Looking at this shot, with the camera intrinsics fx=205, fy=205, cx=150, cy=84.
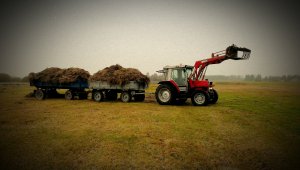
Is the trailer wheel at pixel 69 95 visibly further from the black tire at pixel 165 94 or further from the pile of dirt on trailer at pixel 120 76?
the black tire at pixel 165 94

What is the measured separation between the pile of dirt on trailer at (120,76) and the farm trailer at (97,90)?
0.95 feet

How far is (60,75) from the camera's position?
18.8 m

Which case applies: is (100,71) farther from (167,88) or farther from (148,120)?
(148,120)

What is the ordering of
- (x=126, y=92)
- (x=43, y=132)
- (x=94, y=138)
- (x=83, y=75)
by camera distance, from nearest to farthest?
1. (x=94, y=138)
2. (x=43, y=132)
3. (x=126, y=92)
4. (x=83, y=75)

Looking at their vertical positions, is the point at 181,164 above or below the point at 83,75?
below

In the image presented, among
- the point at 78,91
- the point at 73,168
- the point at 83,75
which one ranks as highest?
the point at 83,75

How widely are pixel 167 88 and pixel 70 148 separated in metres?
9.47

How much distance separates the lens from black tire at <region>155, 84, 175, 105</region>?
1473 cm

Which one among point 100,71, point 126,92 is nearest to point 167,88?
point 126,92

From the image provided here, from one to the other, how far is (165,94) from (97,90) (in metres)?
6.27

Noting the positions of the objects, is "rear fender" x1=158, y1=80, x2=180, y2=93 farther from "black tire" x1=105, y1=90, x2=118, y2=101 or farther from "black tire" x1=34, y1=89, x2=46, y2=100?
"black tire" x1=34, y1=89, x2=46, y2=100

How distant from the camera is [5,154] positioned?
5.80 m

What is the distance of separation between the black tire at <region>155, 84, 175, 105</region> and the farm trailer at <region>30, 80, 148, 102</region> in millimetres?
1841

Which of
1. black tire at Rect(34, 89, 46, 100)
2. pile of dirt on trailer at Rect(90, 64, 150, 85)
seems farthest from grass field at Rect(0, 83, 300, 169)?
black tire at Rect(34, 89, 46, 100)
